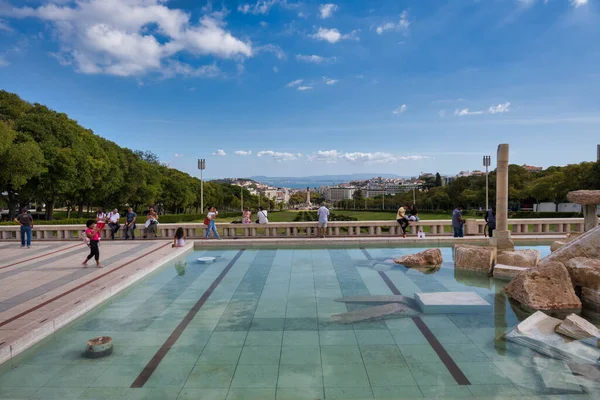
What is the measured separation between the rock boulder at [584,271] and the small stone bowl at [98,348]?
9260mm

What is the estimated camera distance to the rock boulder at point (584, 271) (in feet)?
27.8

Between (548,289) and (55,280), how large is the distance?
1157cm

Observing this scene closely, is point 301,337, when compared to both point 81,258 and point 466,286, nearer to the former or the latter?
point 466,286

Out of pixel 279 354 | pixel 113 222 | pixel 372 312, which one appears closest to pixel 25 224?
pixel 113 222

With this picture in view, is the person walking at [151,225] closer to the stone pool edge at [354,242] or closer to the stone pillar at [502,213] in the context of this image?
the stone pool edge at [354,242]

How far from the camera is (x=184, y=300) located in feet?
29.3

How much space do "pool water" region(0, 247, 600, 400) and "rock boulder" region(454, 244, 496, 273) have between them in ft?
5.47

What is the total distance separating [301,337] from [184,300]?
338 centimetres

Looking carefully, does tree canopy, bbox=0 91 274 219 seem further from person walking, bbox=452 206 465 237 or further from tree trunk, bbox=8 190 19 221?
person walking, bbox=452 206 465 237

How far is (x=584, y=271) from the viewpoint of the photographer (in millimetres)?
8703

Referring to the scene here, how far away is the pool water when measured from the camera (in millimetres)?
5004

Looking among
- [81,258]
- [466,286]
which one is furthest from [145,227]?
[466,286]

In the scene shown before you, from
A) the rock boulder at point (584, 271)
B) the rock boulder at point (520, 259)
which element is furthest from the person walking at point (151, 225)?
the rock boulder at point (584, 271)

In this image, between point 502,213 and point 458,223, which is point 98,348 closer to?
point 502,213
